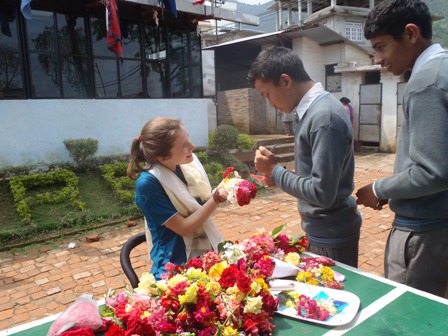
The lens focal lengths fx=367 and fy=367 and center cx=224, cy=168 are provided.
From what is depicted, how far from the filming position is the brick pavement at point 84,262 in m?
3.65

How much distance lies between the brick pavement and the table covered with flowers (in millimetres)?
2452

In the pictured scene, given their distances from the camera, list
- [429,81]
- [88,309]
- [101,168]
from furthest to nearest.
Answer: [101,168] < [429,81] < [88,309]

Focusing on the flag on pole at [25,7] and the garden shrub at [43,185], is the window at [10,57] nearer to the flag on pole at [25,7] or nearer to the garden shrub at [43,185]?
the flag on pole at [25,7]

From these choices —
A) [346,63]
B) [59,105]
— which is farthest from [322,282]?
[346,63]

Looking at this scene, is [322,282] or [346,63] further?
[346,63]

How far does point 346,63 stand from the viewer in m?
12.4

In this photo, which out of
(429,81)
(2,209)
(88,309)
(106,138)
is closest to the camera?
(88,309)

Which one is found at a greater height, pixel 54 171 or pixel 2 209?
pixel 54 171

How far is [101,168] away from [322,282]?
6.56m

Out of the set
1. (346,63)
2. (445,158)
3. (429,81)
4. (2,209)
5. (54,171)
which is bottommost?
(2,209)

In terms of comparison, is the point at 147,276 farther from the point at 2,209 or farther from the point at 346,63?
the point at 346,63

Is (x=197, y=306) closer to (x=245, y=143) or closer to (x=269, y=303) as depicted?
(x=269, y=303)

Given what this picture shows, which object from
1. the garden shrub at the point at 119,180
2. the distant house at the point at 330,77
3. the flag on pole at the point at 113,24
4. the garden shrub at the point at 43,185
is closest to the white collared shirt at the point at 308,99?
the garden shrub at the point at 43,185

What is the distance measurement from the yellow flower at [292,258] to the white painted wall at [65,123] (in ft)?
23.0
